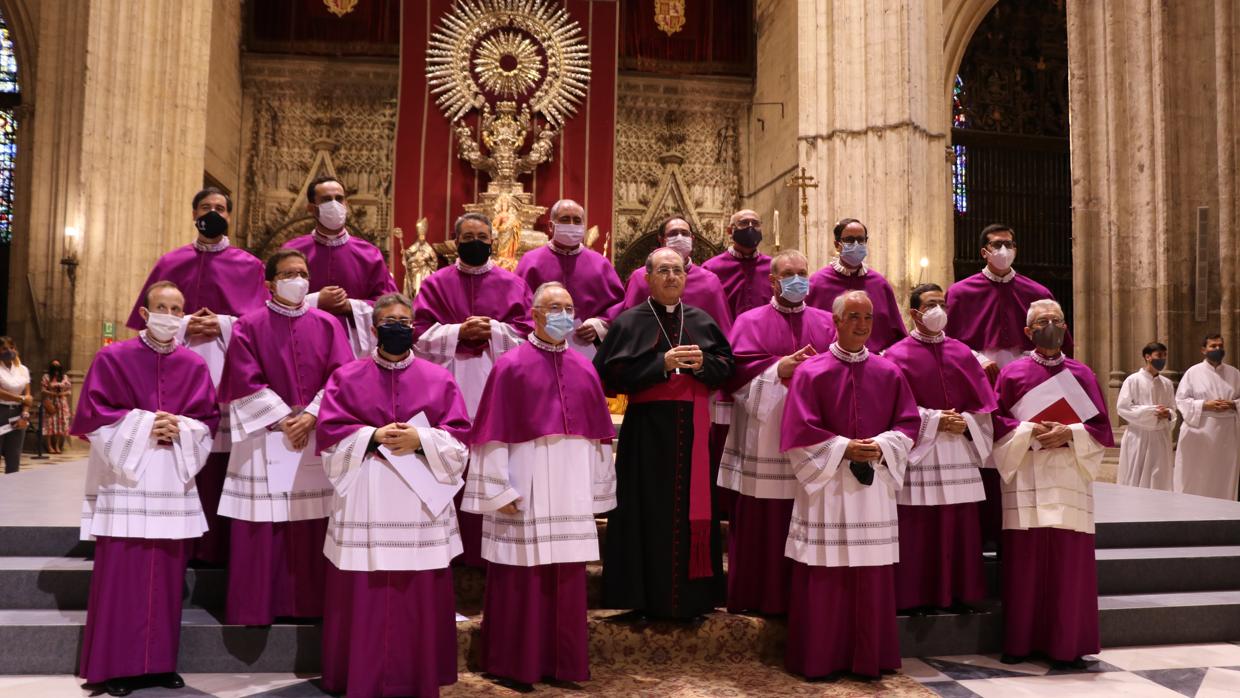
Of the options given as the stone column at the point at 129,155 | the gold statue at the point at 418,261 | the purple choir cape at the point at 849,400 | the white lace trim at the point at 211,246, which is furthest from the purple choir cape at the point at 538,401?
the gold statue at the point at 418,261

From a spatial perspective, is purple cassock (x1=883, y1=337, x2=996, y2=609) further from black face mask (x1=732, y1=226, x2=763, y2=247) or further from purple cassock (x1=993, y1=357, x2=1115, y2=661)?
black face mask (x1=732, y1=226, x2=763, y2=247)

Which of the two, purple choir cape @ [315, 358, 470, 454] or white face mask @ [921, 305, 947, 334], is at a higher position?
white face mask @ [921, 305, 947, 334]

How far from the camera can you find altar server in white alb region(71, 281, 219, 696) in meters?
4.30

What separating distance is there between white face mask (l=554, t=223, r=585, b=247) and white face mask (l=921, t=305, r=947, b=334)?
80.6 inches

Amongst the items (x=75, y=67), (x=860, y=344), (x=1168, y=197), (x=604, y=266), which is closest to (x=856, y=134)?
(x=1168, y=197)

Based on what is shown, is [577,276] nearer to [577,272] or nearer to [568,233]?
[577,272]

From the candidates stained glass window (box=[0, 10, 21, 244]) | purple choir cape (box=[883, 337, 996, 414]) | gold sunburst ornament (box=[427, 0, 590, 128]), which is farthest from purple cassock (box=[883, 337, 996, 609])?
stained glass window (box=[0, 10, 21, 244])

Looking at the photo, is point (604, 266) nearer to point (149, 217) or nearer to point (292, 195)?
point (149, 217)

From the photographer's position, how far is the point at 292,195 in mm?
18656

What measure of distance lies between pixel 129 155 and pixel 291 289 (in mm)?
9761

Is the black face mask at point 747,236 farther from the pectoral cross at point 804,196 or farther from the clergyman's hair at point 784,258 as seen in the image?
the pectoral cross at point 804,196

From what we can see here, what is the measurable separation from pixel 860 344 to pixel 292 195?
52.1 ft

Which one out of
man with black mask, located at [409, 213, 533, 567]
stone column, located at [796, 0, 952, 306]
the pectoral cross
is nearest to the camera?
man with black mask, located at [409, 213, 533, 567]

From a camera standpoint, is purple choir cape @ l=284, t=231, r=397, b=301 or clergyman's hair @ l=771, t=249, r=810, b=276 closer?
clergyman's hair @ l=771, t=249, r=810, b=276
